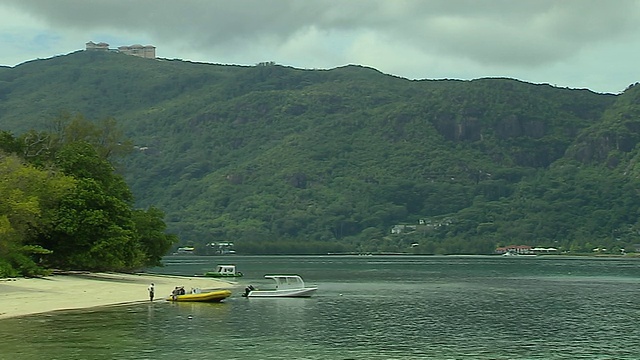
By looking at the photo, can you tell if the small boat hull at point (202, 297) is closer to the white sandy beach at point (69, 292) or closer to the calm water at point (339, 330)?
the calm water at point (339, 330)

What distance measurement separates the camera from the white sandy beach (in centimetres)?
6575

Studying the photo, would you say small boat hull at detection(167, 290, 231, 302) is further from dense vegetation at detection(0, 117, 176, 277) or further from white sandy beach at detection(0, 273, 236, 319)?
dense vegetation at detection(0, 117, 176, 277)

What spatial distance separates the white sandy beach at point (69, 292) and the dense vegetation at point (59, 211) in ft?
7.10

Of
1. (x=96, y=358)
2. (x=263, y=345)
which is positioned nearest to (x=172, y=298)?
(x=263, y=345)

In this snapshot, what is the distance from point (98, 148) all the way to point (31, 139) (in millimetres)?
10883

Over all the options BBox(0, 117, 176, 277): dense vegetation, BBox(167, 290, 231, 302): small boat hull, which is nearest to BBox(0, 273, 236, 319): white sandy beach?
BBox(0, 117, 176, 277): dense vegetation

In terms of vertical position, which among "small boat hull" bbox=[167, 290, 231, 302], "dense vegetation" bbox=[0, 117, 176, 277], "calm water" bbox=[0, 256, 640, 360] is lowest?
"calm water" bbox=[0, 256, 640, 360]

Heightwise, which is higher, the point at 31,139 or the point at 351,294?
the point at 31,139

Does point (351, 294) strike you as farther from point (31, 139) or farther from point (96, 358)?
point (96, 358)

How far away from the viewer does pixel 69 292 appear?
77.6 meters

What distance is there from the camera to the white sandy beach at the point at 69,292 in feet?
216

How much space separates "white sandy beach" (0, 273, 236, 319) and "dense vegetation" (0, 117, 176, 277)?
85.2 inches

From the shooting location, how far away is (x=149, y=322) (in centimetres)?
6019

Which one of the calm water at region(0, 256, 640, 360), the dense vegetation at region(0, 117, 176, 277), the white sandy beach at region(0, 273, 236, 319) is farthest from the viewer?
the dense vegetation at region(0, 117, 176, 277)
